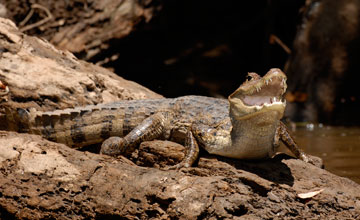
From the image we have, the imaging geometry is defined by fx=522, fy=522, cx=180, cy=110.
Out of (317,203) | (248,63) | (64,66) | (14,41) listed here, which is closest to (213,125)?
(317,203)

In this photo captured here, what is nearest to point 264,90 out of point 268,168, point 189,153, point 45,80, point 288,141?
point 268,168

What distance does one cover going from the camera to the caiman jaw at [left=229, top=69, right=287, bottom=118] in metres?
3.56

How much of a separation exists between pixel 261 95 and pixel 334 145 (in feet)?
13.9

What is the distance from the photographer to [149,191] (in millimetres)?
3521

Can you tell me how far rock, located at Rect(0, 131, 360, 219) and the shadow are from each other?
10 millimetres

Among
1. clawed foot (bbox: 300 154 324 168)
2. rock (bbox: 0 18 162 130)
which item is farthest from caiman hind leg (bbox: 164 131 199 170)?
rock (bbox: 0 18 162 130)

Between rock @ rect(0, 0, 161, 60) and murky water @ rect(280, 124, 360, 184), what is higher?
rock @ rect(0, 0, 161, 60)

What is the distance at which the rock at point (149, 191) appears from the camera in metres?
3.48

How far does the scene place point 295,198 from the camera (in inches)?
143

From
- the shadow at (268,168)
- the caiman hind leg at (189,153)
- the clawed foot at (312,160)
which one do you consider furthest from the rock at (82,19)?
the shadow at (268,168)

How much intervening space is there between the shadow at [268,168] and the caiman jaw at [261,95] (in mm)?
369

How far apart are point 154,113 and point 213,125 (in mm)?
689

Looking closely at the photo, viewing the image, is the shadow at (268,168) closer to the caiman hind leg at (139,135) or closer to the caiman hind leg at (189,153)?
the caiman hind leg at (189,153)

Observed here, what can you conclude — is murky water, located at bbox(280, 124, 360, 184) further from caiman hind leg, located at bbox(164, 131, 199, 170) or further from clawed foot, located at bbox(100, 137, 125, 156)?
clawed foot, located at bbox(100, 137, 125, 156)
